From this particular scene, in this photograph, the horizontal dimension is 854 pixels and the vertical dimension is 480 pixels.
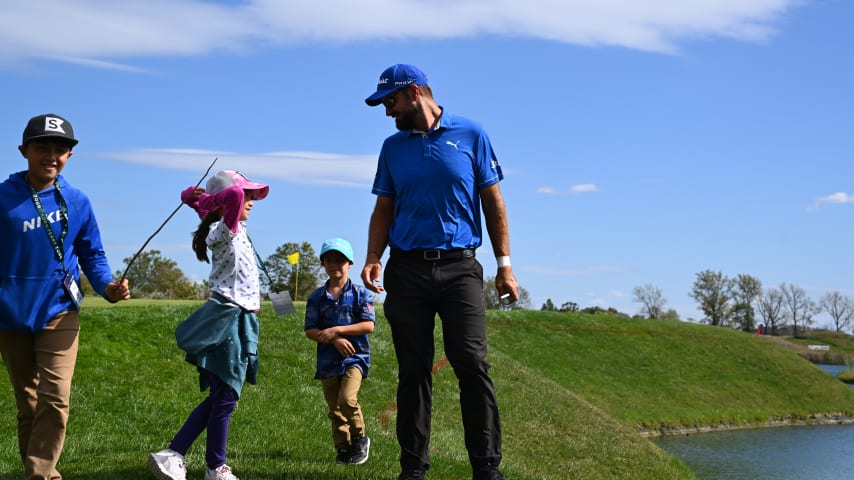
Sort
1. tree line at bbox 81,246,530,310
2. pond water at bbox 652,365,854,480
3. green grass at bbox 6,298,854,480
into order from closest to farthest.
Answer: green grass at bbox 6,298,854,480 → pond water at bbox 652,365,854,480 → tree line at bbox 81,246,530,310

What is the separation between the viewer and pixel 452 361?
613 centimetres

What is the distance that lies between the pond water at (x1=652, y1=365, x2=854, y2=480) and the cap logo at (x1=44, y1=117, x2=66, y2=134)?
1982 centimetres

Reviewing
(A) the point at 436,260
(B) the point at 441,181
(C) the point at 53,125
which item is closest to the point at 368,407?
(A) the point at 436,260

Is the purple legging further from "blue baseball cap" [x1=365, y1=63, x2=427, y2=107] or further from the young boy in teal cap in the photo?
"blue baseball cap" [x1=365, y1=63, x2=427, y2=107]

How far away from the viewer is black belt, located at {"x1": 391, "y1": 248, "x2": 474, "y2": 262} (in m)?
6.12

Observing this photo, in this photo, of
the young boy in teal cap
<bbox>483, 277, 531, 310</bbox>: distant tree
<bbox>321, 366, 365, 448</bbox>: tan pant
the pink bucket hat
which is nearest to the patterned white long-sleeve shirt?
the pink bucket hat

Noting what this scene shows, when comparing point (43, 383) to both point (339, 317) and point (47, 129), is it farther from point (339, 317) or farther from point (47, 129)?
point (339, 317)

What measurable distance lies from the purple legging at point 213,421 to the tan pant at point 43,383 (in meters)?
0.85

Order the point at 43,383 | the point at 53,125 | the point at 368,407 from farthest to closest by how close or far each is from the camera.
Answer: the point at 368,407 < the point at 53,125 < the point at 43,383

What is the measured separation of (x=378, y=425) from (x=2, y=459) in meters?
5.48

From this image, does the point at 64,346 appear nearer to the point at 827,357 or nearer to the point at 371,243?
the point at 371,243

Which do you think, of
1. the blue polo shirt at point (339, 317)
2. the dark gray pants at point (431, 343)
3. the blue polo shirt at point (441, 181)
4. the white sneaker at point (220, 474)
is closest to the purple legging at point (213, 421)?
the white sneaker at point (220, 474)

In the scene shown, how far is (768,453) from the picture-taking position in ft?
90.7

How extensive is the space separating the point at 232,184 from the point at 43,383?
1.83 m
